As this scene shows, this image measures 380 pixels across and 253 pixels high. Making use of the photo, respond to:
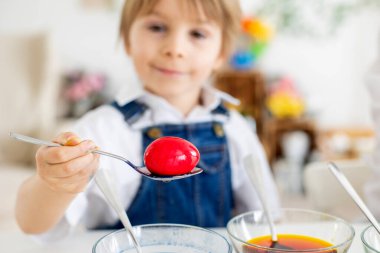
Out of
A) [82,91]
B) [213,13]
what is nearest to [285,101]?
[82,91]

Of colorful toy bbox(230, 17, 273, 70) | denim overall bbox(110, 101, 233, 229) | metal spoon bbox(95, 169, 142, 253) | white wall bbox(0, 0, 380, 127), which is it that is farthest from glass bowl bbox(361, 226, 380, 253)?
white wall bbox(0, 0, 380, 127)

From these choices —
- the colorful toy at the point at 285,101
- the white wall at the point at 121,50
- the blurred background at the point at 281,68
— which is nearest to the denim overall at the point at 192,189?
the blurred background at the point at 281,68

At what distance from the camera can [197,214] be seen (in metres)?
1.04

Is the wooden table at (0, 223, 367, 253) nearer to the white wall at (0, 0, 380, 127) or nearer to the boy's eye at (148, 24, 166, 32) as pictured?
the boy's eye at (148, 24, 166, 32)

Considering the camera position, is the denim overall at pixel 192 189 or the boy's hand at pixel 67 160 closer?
the boy's hand at pixel 67 160

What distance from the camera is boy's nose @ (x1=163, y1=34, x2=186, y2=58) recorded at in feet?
3.16

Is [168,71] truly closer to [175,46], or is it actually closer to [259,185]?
[175,46]

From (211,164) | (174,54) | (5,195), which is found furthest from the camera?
(5,195)

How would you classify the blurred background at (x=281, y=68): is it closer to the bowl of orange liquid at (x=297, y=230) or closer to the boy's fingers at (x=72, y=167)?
the bowl of orange liquid at (x=297, y=230)

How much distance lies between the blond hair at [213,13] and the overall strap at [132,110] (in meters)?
0.15

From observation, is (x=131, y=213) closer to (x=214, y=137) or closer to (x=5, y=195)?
(x=214, y=137)

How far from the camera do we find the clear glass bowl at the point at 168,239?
63cm

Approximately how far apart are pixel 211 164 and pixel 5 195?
1.18 metres

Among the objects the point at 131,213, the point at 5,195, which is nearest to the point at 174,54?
the point at 131,213
